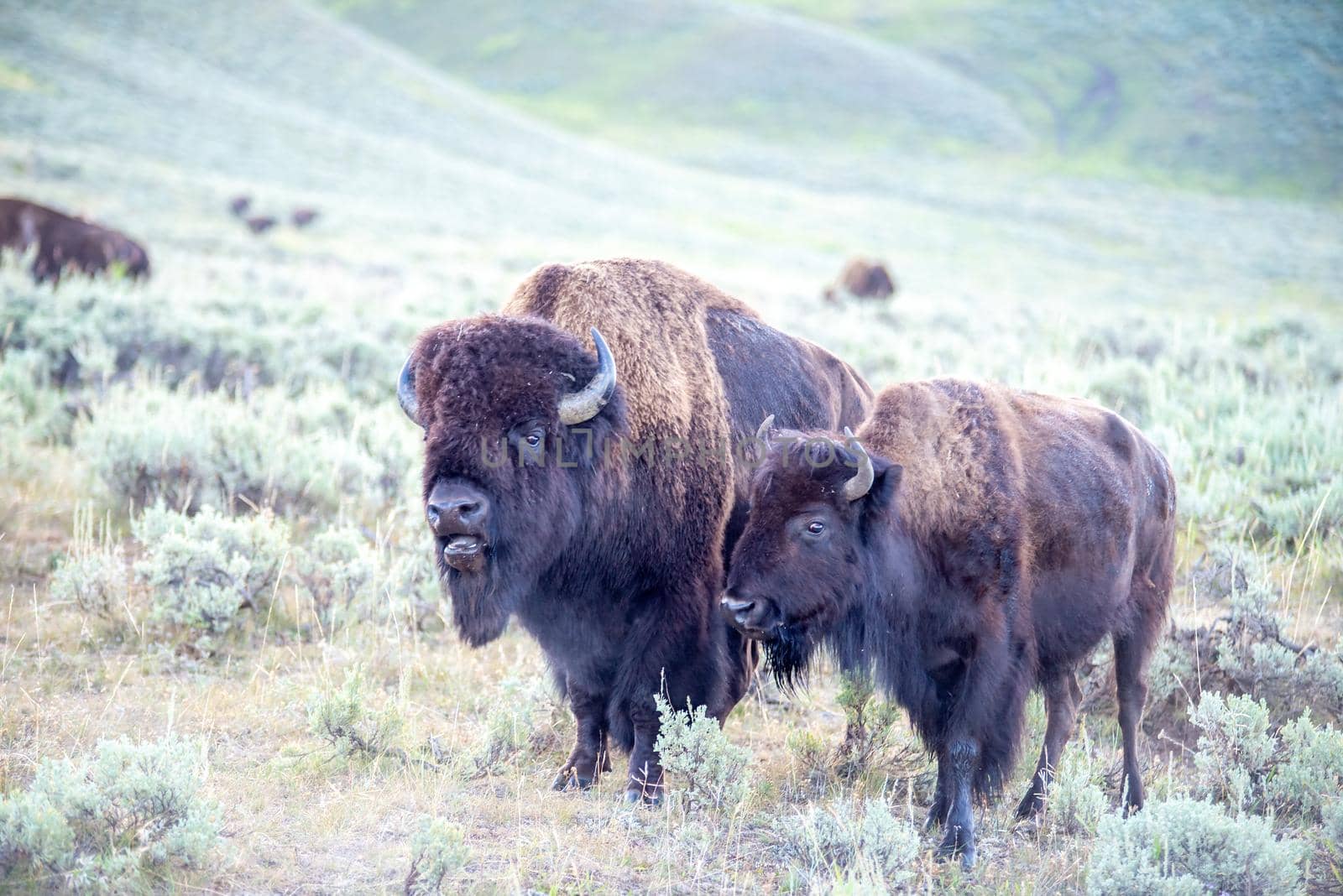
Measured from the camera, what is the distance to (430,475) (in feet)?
13.6

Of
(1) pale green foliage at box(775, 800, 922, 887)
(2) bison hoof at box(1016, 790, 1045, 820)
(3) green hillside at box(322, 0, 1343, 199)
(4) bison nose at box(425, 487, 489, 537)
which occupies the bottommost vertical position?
(2) bison hoof at box(1016, 790, 1045, 820)

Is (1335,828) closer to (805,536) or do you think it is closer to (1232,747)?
(1232,747)

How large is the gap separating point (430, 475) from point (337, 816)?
52.0 inches

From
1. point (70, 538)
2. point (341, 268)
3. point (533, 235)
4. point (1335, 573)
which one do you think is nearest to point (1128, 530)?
point (1335, 573)

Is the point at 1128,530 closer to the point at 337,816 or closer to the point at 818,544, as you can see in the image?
the point at 818,544

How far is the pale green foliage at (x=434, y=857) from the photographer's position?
3.38m

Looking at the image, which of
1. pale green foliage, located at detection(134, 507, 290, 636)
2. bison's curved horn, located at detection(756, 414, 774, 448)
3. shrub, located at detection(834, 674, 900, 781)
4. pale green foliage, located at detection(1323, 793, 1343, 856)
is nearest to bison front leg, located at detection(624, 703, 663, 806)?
shrub, located at detection(834, 674, 900, 781)

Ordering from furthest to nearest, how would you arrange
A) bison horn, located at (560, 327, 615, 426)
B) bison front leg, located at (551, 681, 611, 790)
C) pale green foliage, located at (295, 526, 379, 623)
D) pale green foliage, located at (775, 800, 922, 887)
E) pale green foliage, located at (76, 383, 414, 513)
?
pale green foliage, located at (76, 383, 414, 513) → pale green foliage, located at (295, 526, 379, 623) → bison front leg, located at (551, 681, 611, 790) → bison horn, located at (560, 327, 615, 426) → pale green foliage, located at (775, 800, 922, 887)

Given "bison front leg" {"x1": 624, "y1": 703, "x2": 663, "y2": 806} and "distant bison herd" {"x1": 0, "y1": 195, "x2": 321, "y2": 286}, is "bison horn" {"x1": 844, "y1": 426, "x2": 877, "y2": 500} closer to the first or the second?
"bison front leg" {"x1": 624, "y1": 703, "x2": 663, "y2": 806}

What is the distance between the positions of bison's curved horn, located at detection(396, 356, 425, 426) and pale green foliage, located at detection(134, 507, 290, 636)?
1.98 meters

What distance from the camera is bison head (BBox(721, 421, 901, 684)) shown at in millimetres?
4023

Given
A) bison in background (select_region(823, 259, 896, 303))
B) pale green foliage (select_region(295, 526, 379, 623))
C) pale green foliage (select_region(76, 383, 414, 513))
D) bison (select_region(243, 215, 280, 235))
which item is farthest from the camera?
bison (select_region(243, 215, 280, 235))

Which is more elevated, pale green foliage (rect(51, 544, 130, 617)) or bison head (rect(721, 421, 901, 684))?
bison head (rect(721, 421, 901, 684))

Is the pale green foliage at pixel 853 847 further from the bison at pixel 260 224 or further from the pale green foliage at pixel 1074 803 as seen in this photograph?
the bison at pixel 260 224
